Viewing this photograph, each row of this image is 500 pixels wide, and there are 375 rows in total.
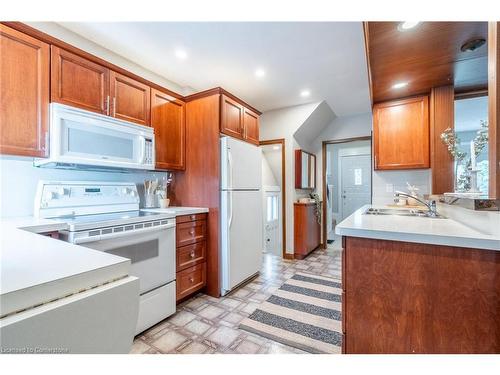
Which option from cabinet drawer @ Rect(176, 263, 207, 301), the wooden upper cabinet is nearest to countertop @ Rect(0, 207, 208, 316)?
cabinet drawer @ Rect(176, 263, 207, 301)

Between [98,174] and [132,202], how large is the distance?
0.40 metres

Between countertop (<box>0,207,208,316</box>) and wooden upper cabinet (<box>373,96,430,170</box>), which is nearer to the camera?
countertop (<box>0,207,208,316</box>)

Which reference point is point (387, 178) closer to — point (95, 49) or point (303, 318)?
point (303, 318)

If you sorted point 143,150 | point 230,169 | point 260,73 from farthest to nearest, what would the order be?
point 260,73 → point 230,169 → point 143,150

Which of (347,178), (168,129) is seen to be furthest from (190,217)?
(347,178)

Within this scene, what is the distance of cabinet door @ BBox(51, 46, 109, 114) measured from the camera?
1664mm

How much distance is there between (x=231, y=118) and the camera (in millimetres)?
2582

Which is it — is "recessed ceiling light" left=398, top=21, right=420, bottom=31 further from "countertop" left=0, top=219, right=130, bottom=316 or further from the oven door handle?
the oven door handle

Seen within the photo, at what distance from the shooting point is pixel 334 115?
420 cm

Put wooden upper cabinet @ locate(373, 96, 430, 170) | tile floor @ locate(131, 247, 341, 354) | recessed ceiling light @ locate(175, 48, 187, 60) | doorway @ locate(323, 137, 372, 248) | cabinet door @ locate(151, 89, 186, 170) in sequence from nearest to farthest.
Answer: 1. tile floor @ locate(131, 247, 341, 354)
2. recessed ceiling light @ locate(175, 48, 187, 60)
3. cabinet door @ locate(151, 89, 186, 170)
4. wooden upper cabinet @ locate(373, 96, 430, 170)
5. doorway @ locate(323, 137, 372, 248)

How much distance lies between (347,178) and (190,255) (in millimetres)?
5109

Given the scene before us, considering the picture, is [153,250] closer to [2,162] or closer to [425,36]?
[2,162]

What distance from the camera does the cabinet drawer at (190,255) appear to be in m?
2.18

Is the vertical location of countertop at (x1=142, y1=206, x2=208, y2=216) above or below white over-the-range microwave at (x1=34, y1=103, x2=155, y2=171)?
below
